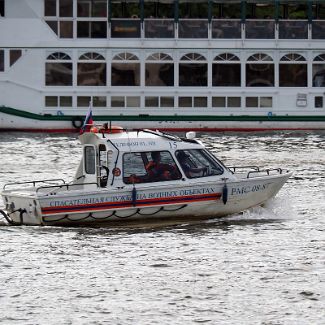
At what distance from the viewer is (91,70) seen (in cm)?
6078

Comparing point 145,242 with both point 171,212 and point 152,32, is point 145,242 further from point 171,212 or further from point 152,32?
point 152,32

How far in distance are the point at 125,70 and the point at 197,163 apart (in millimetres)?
30615

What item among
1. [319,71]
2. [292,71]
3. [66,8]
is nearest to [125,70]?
[66,8]

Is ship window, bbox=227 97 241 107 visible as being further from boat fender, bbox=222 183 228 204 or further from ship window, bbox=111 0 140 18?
boat fender, bbox=222 183 228 204

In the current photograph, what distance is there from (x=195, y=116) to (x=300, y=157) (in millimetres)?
13096

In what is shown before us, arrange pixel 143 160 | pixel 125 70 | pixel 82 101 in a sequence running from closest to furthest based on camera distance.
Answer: pixel 143 160 → pixel 82 101 → pixel 125 70

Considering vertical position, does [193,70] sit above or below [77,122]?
above

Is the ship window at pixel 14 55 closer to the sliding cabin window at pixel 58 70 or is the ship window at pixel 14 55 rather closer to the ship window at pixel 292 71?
the sliding cabin window at pixel 58 70

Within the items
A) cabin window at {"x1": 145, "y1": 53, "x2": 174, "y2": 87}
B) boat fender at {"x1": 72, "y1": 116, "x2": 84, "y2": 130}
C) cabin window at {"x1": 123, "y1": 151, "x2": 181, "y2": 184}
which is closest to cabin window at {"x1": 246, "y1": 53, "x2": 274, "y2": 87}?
cabin window at {"x1": 145, "y1": 53, "x2": 174, "y2": 87}

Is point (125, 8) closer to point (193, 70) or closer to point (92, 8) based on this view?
point (92, 8)

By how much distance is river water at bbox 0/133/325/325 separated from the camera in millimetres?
22672

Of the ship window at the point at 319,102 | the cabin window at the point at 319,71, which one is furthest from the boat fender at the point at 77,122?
the cabin window at the point at 319,71

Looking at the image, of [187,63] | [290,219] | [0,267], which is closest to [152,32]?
[187,63]

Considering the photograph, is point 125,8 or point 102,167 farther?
point 125,8
